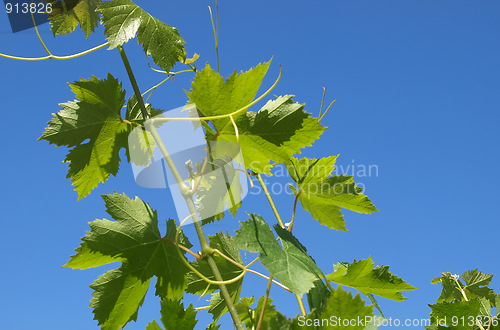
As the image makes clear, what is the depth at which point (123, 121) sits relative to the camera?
3.54 ft

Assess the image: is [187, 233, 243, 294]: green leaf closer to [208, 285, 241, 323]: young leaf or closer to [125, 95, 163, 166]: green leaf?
[208, 285, 241, 323]: young leaf

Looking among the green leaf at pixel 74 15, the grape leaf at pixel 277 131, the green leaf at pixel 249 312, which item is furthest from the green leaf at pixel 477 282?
the green leaf at pixel 74 15

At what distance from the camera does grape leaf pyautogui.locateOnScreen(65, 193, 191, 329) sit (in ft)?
3.12

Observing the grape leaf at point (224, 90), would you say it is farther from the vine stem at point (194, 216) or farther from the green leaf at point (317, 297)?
the green leaf at point (317, 297)

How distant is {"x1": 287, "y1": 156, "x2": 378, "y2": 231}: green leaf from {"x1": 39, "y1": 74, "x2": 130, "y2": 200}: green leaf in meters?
0.44

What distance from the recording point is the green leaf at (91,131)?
105 centimetres

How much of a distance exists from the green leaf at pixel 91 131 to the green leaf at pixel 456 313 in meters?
0.81

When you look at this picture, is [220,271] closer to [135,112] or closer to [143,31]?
[135,112]

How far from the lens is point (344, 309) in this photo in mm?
667

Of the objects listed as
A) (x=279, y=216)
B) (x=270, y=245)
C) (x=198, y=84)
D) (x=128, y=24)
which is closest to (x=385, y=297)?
(x=279, y=216)

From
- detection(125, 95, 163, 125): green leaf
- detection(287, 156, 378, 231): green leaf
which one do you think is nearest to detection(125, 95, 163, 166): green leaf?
detection(125, 95, 163, 125): green leaf

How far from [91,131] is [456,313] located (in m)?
0.91

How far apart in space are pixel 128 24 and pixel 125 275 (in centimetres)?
55

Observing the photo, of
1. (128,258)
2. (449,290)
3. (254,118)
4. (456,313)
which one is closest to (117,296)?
(128,258)
